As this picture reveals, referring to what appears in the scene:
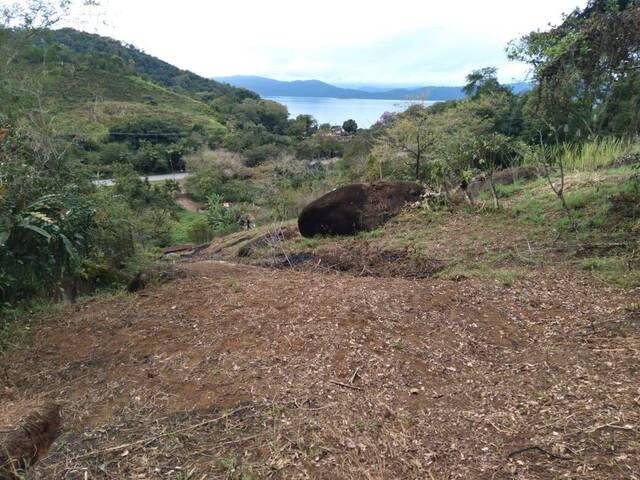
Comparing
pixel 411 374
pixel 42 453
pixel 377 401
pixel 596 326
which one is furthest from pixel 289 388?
pixel 596 326

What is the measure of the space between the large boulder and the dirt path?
3.96 metres

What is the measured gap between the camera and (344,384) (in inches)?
94.0

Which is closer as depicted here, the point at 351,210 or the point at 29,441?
the point at 29,441

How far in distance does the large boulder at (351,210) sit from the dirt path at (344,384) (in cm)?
396

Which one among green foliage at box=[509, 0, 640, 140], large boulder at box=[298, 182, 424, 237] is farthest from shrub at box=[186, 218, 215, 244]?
green foliage at box=[509, 0, 640, 140]

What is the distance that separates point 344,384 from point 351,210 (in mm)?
5442

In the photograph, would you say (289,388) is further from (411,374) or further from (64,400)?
(64,400)

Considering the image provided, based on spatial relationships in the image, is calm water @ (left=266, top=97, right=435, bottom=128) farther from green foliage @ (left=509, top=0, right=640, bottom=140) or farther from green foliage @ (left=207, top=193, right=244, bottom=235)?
green foliage @ (left=509, top=0, right=640, bottom=140)

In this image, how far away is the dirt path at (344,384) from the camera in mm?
1857

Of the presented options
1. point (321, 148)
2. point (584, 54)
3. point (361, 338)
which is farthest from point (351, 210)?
point (321, 148)

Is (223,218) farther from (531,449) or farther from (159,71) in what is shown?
(159,71)

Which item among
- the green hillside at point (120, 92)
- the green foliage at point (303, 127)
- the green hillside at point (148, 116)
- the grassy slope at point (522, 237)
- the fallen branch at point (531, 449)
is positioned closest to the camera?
the fallen branch at point (531, 449)

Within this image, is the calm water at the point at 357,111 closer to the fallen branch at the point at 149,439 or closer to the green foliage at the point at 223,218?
the green foliage at the point at 223,218

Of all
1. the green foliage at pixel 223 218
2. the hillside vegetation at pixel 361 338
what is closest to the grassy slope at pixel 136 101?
the green foliage at pixel 223 218
